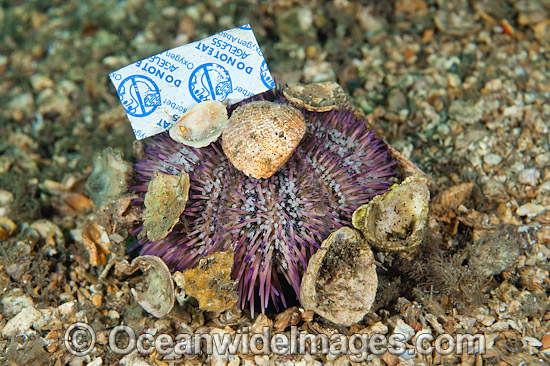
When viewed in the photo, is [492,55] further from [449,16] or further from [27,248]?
[27,248]

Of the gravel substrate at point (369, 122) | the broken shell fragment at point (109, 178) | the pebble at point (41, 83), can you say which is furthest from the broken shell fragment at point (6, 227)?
the pebble at point (41, 83)

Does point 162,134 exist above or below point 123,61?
below

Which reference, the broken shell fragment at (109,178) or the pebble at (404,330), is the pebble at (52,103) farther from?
the pebble at (404,330)

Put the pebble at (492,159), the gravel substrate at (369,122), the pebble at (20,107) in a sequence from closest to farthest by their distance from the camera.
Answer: the gravel substrate at (369,122), the pebble at (492,159), the pebble at (20,107)

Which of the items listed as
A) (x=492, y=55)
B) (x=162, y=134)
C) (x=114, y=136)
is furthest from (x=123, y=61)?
(x=492, y=55)

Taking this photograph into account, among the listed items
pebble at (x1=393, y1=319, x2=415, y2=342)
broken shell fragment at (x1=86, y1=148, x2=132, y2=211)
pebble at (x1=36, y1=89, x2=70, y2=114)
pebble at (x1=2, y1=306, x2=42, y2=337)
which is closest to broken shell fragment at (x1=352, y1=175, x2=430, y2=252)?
pebble at (x1=393, y1=319, x2=415, y2=342)
